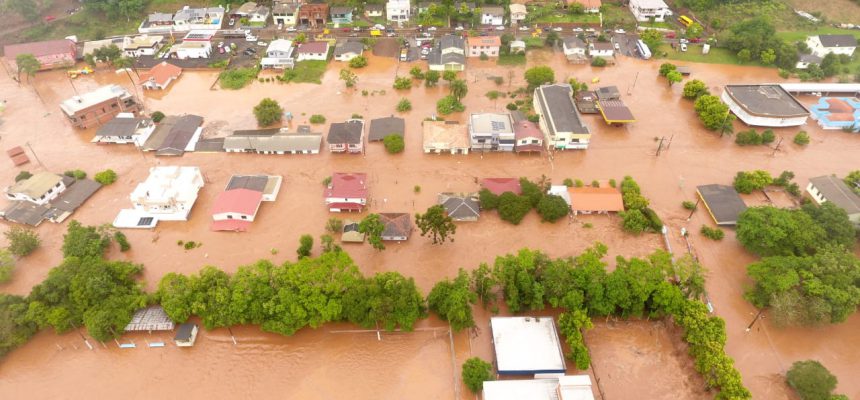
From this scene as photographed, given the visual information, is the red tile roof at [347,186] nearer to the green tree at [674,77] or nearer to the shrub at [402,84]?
the shrub at [402,84]

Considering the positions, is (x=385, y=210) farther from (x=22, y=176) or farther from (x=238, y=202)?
(x=22, y=176)

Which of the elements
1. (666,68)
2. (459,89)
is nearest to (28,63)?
(459,89)

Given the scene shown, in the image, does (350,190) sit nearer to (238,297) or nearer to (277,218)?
(277,218)

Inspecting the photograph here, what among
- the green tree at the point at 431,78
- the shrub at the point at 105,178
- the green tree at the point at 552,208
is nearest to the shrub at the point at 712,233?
the green tree at the point at 552,208

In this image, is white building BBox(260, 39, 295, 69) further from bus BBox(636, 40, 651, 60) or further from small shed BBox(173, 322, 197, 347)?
bus BBox(636, 40, 651, 60)

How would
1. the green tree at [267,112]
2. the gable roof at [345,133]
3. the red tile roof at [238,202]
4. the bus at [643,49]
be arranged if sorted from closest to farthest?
the red tile roof at [238,202]
the gable roof at [345,133]
the green tree at [267,112]
the bus at [643,49]

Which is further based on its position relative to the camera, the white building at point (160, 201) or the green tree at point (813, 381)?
the white building at point (160, 201)
